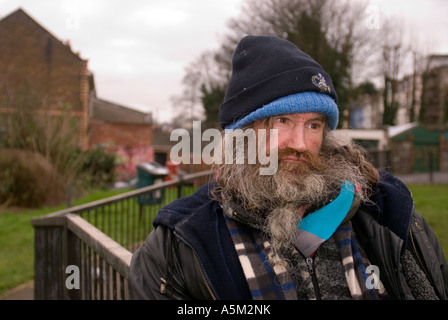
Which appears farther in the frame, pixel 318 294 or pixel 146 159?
pixel 146 159

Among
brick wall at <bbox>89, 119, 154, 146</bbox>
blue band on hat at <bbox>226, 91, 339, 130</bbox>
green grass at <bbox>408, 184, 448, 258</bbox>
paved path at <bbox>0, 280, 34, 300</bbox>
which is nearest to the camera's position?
blue band on hat at <bbox>226, 91, 339, 130</bbox>

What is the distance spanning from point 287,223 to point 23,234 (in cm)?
720

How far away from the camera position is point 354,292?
4.96 ft

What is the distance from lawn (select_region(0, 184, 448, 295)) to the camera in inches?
215

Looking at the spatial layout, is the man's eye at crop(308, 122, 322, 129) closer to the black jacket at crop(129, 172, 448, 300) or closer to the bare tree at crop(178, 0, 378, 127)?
the black jacket at crop(129, 172, 448, 300)

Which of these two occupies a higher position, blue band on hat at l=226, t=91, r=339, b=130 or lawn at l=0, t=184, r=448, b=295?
blue band on hat at l=226, t=91, r=339, b=130

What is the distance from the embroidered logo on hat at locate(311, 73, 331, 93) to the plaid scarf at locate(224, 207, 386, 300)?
0.59 metres

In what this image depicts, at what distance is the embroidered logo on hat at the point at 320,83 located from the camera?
1754 mm

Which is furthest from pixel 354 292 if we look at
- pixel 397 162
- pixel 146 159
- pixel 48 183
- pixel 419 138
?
pixel 419 138

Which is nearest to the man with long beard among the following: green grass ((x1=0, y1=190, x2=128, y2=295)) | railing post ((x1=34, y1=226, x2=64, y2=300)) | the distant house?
railing post ((x1=34, y1=226, x2=64, y2=300))

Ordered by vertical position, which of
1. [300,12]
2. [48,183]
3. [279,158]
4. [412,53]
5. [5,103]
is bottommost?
[48,183]

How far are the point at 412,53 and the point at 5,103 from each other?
92.0ft

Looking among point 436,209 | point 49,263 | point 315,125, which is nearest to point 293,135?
point 315,125
